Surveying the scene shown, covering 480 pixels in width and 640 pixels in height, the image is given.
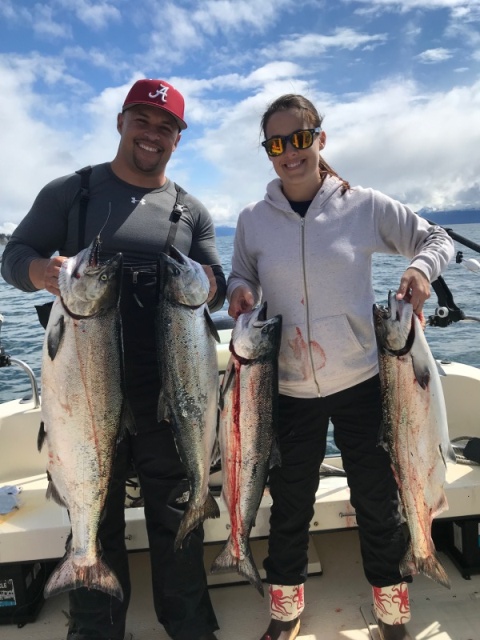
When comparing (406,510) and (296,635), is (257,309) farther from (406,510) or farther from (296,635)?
(296,635)

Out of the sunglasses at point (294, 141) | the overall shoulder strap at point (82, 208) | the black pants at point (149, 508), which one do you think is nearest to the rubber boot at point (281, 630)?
the black pants at point (149, 508)

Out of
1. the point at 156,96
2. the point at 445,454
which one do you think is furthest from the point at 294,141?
the point at 445,454

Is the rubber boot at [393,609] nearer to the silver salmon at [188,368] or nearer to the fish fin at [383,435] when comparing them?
the fish fin at [383,435]

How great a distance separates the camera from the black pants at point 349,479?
2934 millimetres

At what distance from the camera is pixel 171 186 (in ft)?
10.9

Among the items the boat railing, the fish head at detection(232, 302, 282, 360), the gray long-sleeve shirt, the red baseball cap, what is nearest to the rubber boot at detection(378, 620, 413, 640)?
the fish head at detection(232, 302, 282, 360)

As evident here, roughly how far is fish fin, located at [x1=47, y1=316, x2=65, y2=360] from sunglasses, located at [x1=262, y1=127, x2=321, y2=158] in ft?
4.81

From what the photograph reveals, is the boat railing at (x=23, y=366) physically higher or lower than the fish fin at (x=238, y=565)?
higher

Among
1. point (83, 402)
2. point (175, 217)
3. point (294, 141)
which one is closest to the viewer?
point (83, 402)

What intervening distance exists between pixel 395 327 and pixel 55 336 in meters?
1.72

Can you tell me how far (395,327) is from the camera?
2.70m

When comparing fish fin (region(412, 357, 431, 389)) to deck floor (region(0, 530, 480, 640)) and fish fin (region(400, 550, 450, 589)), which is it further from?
deck floor (region(0, 530, 480, 640))

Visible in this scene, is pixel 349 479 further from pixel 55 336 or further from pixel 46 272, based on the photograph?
pixel 46 272

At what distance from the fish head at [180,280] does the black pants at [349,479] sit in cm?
80
